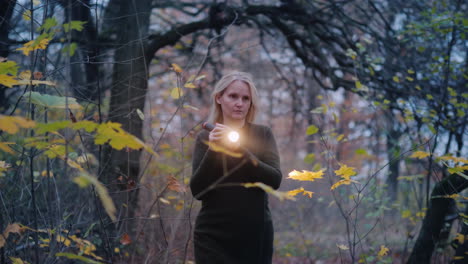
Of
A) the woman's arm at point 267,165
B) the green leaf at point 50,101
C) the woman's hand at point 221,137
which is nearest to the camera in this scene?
the green leaf at point 50,101

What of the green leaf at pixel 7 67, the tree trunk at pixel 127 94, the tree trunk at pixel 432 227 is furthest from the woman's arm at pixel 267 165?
the tree trunk at pixel 432 227

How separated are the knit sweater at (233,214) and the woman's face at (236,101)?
394 mm

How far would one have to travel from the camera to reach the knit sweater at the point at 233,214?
2.14 meters

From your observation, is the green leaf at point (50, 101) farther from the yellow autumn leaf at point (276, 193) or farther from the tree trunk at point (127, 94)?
the tree trunk at point (127, 94)

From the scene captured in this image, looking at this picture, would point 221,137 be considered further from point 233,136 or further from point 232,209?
point 232,209

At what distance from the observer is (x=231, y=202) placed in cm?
220

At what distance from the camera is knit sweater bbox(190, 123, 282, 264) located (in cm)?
214

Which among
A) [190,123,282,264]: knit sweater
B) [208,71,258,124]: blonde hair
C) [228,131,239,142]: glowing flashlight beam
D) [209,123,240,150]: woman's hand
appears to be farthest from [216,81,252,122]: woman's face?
[228,131,239,142]: glowing flashlight beam

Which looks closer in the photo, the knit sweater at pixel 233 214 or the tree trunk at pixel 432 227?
the knit sweater at pixel 233 214

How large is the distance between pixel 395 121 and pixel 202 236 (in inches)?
139

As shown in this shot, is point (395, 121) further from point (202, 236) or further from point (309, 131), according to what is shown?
point (202, 236)

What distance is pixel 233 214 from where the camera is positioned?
2.18 m

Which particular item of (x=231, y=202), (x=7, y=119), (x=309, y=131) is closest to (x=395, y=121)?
(x=309, y=131)

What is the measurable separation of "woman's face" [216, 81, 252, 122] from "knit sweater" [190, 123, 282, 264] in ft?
1.29
